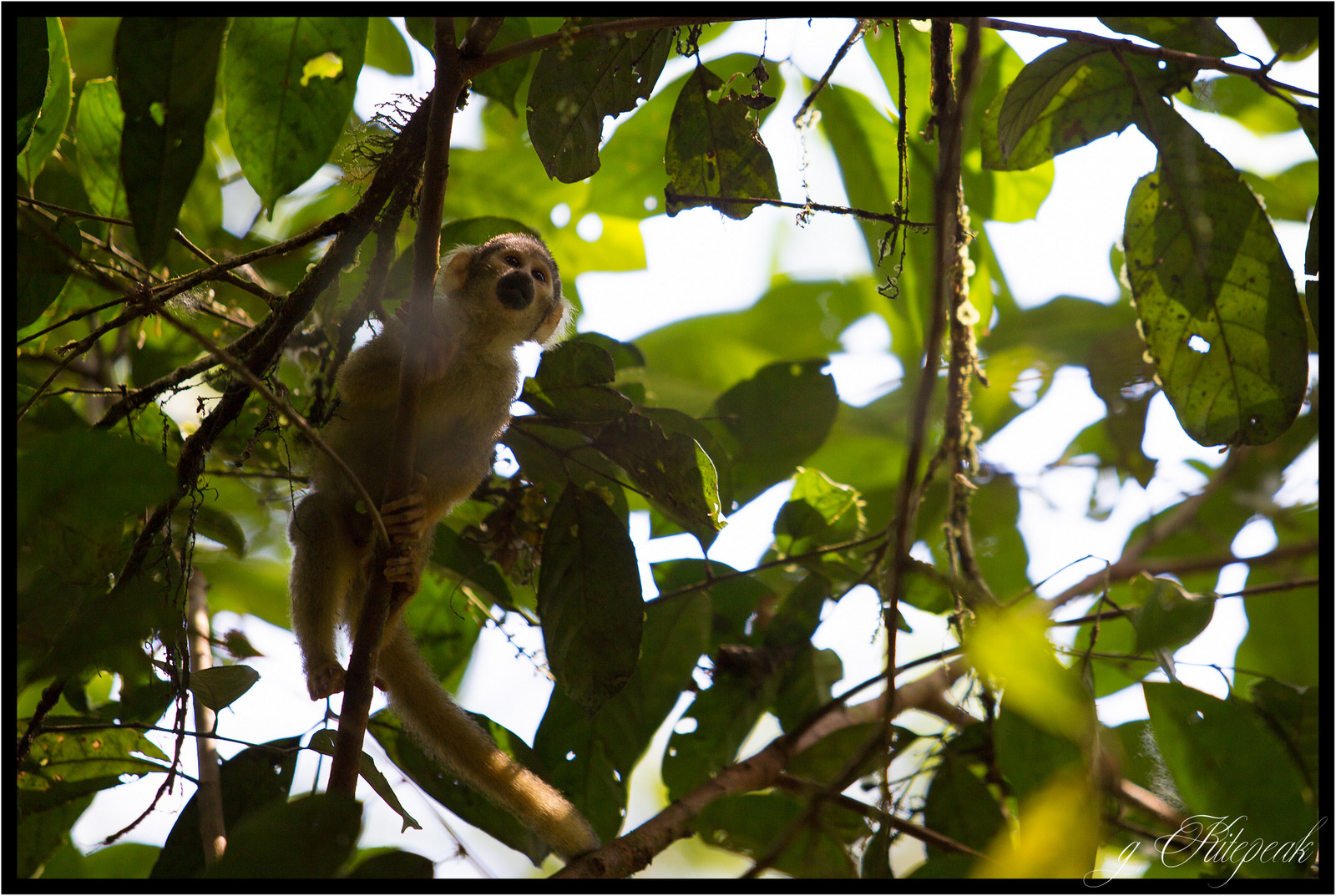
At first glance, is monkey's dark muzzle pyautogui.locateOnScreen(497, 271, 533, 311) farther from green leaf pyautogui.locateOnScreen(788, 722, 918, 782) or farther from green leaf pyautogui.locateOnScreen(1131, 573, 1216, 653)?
green leaf pyautogui.locateOnScreen(1131, 573, 1216, 653)

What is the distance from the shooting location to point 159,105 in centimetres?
139

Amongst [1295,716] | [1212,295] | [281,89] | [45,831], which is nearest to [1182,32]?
[1212,295]

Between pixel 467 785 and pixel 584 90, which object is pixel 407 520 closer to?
pixel 467 785

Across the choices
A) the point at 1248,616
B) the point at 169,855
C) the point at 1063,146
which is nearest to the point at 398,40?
the point at 1063,146

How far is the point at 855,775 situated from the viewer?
1114 mm

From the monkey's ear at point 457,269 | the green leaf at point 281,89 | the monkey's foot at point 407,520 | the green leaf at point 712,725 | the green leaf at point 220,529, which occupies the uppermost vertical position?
the monkey's ear at point 457,269

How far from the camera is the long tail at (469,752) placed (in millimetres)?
1903

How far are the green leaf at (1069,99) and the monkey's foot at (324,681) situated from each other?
187 centimetres

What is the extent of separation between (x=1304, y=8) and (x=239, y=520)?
3045mm

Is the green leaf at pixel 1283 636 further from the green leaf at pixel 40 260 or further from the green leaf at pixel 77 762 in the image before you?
the green leaf at pixel 40 260

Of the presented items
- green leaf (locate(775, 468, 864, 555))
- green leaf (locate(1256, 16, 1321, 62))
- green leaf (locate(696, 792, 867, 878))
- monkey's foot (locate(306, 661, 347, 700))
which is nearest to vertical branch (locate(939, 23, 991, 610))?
green leaf (locate(775, 468, 864, 555))

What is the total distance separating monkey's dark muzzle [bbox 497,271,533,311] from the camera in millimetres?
2643

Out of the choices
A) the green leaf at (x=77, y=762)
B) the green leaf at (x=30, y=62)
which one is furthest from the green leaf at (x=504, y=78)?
the green leaf at (x=77, y=762)

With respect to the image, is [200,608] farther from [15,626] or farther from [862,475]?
[862,475]
